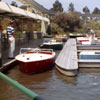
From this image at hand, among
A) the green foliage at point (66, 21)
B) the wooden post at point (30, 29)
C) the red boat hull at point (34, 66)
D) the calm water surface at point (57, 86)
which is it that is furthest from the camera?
the green foliage at point (66, 21)

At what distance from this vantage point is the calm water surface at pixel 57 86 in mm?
8281

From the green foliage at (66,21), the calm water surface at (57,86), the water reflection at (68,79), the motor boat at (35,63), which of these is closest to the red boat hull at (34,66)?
the motor boat at (35,63)

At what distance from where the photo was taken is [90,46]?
21125mm

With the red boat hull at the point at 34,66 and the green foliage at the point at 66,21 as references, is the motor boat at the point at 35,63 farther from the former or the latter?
the green foliage at the point at 66,21

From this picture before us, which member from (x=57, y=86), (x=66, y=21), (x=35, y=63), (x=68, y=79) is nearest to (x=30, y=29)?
(x=66, y=21)

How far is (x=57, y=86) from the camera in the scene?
9.62m

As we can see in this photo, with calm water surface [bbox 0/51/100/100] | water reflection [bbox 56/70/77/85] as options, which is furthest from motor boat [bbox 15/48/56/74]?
water reflection [bbox 56/70/77/85]

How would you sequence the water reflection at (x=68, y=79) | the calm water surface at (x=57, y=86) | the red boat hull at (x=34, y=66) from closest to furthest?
the calm water surface at (x=57, y=86) → the water reflection at (x=68, y=79) → the red boat hull at (x=34, y=66)

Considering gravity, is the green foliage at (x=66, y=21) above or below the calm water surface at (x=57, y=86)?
above

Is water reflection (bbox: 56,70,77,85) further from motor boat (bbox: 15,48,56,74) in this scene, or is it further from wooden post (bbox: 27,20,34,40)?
wooden post (bbox: 27,20,34,40)

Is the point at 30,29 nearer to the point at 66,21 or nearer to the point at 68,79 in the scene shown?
the point at 66,21

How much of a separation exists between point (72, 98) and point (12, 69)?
5.77 metres

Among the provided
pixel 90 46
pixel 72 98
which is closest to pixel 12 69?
pixel 72 98

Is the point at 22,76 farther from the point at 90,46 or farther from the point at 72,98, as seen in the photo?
the point at 90,46
